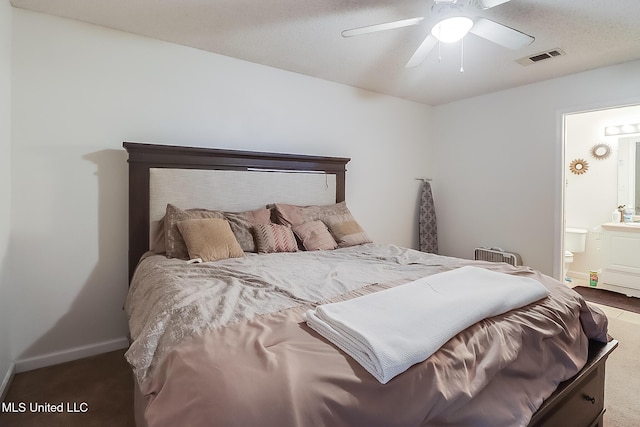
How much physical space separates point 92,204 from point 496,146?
399 cm

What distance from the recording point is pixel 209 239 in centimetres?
217

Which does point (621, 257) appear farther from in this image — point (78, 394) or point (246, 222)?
point (78, 394)

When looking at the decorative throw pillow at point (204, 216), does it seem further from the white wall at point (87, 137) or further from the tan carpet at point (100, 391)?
the tan carpet at point (100, 391)

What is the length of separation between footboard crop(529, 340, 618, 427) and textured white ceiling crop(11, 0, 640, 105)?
6.19 feet

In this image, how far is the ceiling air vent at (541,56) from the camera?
266 centimetres

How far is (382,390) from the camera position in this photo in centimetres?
80

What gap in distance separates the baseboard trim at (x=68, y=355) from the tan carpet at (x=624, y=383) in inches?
121

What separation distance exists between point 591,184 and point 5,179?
599 cm

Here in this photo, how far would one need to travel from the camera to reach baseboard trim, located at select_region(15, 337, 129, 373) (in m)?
2.14

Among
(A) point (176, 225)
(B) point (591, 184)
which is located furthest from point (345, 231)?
(B) point (591, 184)

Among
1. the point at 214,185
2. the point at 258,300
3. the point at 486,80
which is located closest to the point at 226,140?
the point at 214,185

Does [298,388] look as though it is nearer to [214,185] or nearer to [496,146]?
[214,185]

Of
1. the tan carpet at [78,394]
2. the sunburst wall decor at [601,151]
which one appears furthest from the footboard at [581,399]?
the sunburst wall decor at [601,151]

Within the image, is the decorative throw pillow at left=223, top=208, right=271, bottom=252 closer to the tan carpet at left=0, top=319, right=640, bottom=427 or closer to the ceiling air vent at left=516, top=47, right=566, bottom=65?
the tan carpet at left=0, top=319, right=640, bottom=427
